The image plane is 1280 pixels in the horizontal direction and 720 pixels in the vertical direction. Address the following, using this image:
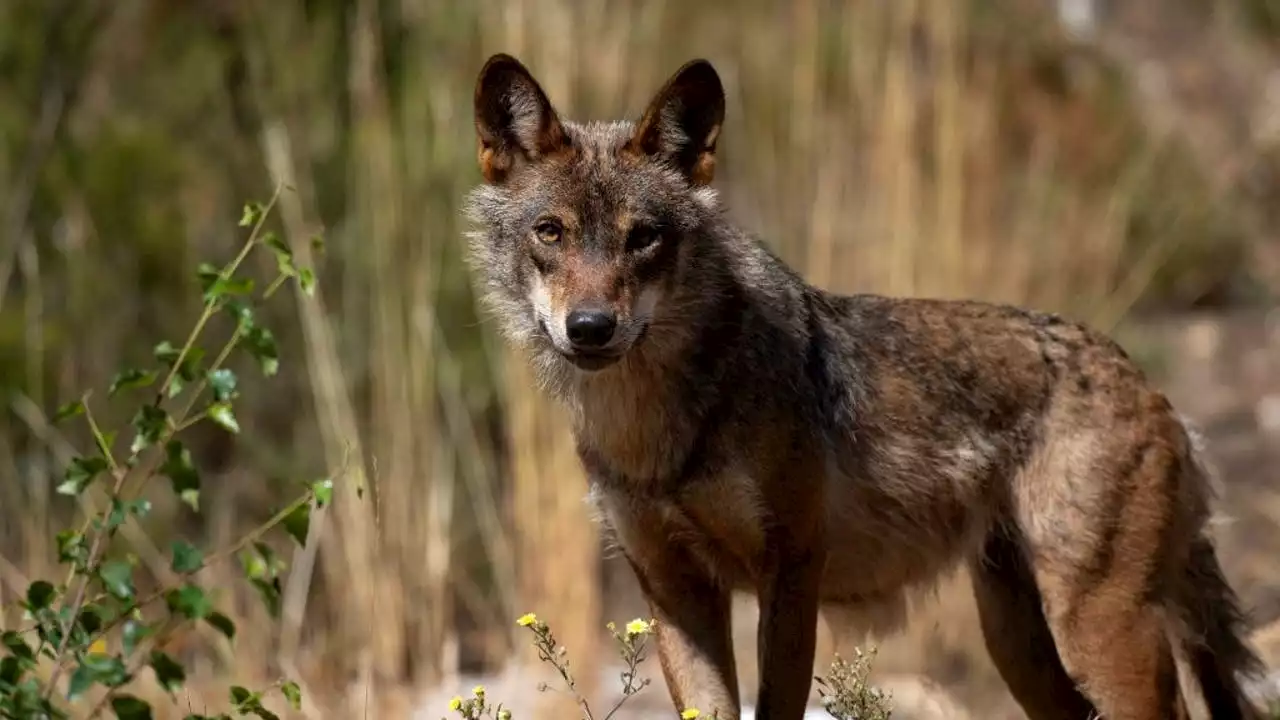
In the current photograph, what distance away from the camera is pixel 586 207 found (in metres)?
4.24

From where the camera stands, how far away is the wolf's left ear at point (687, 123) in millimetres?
4391

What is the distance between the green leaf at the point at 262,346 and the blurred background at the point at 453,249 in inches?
72.9

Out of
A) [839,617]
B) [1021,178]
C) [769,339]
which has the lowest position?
[839,617]

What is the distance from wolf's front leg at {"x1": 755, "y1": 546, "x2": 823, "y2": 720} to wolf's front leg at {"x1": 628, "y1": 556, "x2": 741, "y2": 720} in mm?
225

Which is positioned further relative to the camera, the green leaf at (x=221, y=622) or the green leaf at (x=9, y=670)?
the green leaf at (x=221, y=622)

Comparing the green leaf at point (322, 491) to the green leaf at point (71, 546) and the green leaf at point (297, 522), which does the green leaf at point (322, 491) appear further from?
the green leaf at point (71, 546)

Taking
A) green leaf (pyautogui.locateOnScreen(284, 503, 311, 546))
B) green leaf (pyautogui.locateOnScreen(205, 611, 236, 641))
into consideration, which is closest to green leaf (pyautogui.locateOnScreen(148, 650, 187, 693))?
green leaf (pyautogui.locateOnScreen(205, 611, 236, 641))

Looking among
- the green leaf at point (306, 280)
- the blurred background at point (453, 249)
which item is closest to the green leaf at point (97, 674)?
the green leaf at point (306, 280)

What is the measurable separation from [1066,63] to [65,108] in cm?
638

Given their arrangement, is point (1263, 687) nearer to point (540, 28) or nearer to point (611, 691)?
Result: point (611, 691)

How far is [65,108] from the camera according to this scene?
9219 millimetres

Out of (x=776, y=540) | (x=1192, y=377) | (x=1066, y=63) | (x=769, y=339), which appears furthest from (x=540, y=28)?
(x=1066, y=63)

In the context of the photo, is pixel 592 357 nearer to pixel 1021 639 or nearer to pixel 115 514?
pixel 115 514

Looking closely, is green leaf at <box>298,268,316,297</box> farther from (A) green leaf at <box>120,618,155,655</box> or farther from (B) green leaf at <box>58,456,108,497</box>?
(A) green leaf at <box>120,618,155,655</box>
